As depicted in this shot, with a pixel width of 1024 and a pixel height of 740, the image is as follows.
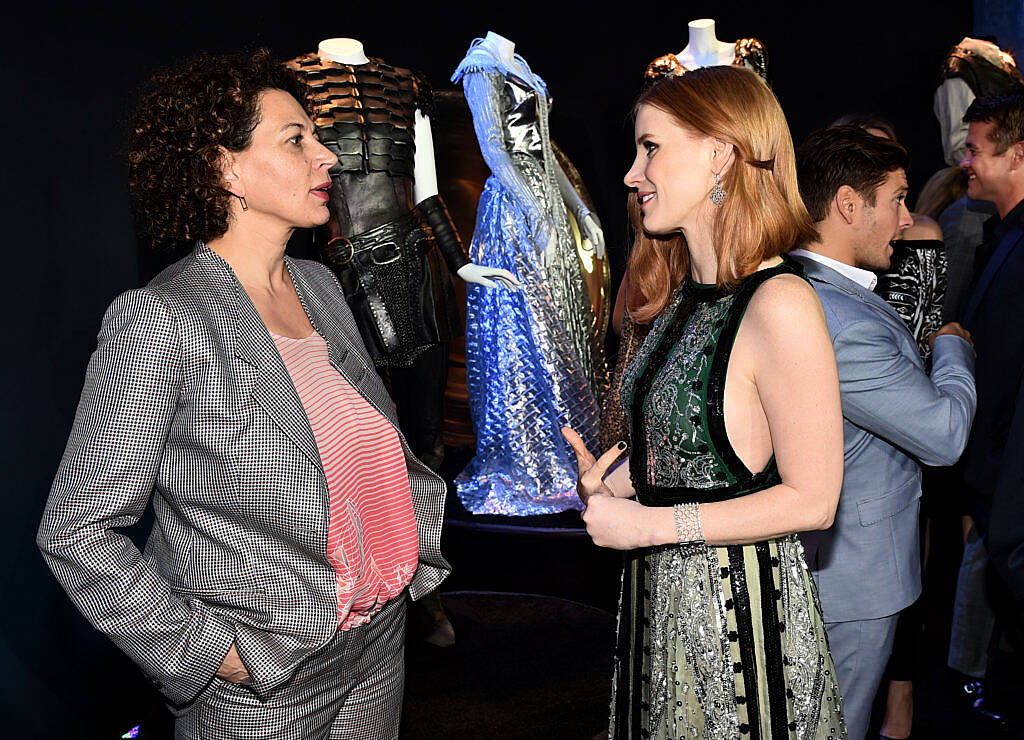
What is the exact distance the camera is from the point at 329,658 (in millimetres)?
1645

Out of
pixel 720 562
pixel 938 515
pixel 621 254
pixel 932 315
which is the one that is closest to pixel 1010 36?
pixel 621 254

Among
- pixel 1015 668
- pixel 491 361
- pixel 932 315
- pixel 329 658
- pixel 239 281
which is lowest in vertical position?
pixel 1015 668

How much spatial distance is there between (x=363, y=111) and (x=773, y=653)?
2.30 m

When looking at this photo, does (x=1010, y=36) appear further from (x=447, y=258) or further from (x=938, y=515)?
(x=447, y=258)

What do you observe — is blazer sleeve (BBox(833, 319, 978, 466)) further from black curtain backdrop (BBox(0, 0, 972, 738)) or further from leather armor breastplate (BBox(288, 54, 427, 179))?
leather armor breastplate (BBox(288, 54, 427, 179))

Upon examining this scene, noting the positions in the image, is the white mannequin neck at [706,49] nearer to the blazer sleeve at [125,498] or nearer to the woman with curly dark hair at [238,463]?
the woman with curly dark hair at [238,463]

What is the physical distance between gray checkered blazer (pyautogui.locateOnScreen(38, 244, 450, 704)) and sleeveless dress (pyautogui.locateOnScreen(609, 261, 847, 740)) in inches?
22.9

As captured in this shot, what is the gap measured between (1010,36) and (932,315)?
3329mm

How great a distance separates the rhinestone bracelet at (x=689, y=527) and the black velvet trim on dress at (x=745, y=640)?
0.42 feet

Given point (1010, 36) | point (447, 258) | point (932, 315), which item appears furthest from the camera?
point (1010, 36)

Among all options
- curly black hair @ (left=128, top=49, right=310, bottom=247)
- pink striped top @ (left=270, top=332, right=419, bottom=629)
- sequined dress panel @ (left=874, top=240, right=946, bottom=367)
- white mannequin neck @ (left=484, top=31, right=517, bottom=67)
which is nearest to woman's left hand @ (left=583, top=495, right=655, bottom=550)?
pink striped top @ (left=270, top=332, right=419, bottom=629)

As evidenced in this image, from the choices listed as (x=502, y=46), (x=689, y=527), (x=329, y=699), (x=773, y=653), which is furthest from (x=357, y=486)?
(x=502, y=46)

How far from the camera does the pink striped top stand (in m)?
1.66

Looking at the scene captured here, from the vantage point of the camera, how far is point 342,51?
10.3 ft
